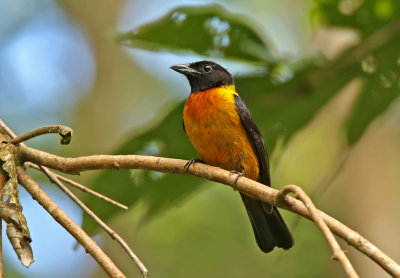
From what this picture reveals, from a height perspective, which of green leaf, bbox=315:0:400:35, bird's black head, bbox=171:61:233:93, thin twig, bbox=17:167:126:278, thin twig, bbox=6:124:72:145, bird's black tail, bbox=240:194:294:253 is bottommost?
bird's black tail, bbox=240:194:294:253

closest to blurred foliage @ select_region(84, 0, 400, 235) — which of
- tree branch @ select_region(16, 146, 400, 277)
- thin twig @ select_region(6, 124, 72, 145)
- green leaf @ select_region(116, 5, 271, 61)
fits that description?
green leaf @ select_region(116, 5, 271, 61)

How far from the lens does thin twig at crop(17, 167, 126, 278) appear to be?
5.57 feet

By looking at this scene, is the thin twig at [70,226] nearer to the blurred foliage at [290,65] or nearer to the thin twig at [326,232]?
the thin twig at [326,232]

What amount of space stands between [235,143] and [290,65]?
0.74m

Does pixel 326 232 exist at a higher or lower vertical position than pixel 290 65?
lower

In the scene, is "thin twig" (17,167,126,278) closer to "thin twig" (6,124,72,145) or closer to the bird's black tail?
"thin twig" (6,124,72,145)

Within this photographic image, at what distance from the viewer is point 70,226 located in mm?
1859

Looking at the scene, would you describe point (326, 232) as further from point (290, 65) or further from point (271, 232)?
point (271, 232)

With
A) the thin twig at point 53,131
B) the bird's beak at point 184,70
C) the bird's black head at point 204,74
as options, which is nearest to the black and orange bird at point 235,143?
the bird's black head at point 204,74

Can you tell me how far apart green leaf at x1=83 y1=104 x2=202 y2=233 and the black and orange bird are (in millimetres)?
446

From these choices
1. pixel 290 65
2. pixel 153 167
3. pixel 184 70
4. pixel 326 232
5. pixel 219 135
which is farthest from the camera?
pixel 184 70

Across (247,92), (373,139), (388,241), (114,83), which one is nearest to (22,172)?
(247,92)

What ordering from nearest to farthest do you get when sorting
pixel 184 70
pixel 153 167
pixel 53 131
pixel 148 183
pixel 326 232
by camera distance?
pixel 326 232 < pixel 53 131 < pixel 153 167 < pixel 148 183 < pixel 184 70

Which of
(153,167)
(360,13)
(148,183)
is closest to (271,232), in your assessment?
(148,183)
